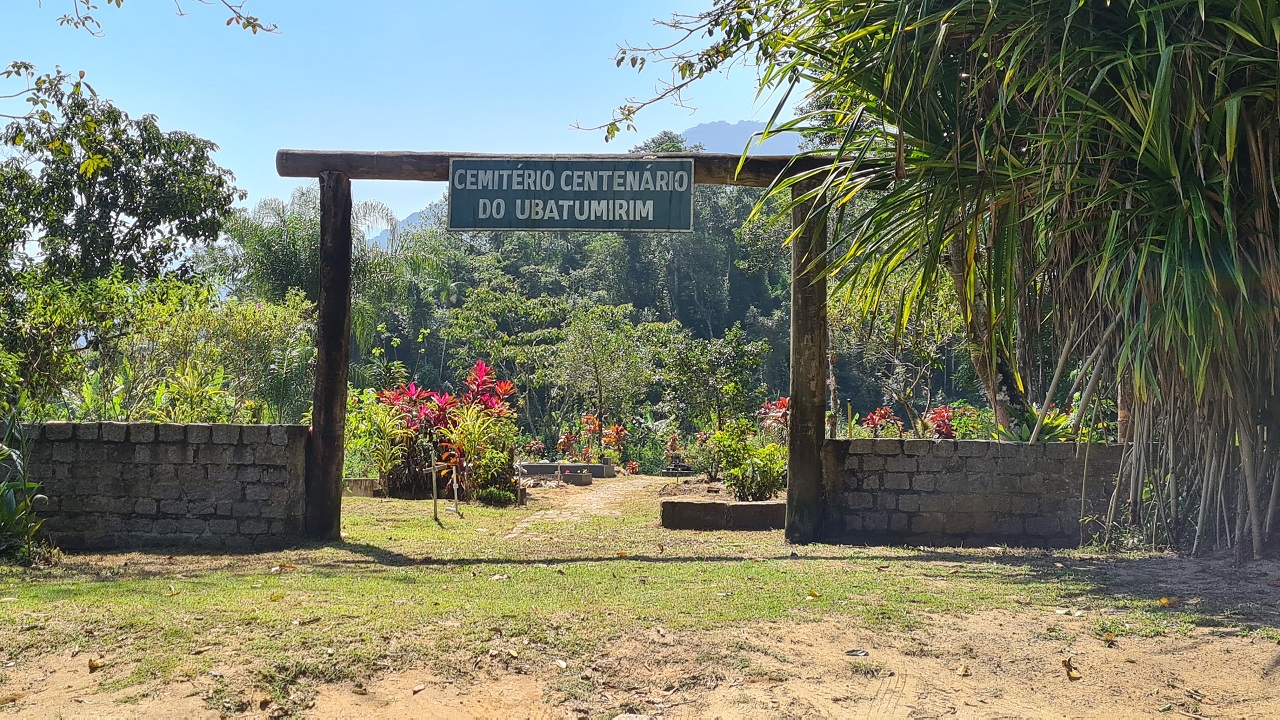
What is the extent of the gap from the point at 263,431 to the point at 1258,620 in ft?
20.1


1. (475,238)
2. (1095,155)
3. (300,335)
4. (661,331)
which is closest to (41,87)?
(1095,155)

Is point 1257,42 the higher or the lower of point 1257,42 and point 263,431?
the higher

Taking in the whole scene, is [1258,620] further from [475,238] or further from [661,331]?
[475,238]

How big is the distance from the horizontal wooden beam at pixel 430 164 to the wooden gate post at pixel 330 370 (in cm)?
12

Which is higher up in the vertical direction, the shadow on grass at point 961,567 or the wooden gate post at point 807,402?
the wooden gate post at point 807,402

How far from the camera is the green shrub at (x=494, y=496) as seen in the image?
10.3m

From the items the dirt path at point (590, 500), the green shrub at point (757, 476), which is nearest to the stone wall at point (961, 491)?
the green shrub at point (757, 476)

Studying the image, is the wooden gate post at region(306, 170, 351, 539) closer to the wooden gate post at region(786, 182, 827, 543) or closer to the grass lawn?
the grass lawn

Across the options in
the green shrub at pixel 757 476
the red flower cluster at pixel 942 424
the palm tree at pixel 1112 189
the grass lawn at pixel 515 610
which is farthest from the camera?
the red flower cluster at pixel 942 424

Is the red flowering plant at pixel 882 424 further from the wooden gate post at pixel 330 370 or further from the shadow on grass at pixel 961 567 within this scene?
the wooden gate post at pixel 330 370

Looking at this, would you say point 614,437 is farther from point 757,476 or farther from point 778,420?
point 757,476

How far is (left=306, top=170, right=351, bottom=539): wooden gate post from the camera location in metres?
6.91

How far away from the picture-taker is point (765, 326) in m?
35.2

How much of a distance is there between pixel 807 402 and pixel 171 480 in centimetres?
467
